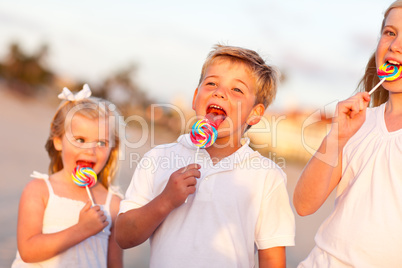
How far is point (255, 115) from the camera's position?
3.22 meters

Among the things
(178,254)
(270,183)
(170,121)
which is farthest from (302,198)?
(170,121)

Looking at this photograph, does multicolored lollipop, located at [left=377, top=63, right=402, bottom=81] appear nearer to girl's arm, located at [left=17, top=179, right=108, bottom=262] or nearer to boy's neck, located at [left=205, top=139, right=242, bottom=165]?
boy's neck, located at [left=205, top=139, right=242, bottom=165]

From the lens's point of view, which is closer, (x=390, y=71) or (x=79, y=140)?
(x=390, y=71)

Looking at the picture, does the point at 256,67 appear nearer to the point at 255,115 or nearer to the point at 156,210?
the point at 255,115

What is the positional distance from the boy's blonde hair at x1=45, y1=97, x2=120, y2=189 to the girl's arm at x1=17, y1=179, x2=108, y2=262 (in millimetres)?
434

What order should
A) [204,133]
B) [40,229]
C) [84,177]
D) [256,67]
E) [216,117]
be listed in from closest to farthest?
[204,133]
[216,117]
[256,67]
[40,229]
[84,177]

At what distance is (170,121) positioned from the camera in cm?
1287

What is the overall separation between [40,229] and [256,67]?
174 cm

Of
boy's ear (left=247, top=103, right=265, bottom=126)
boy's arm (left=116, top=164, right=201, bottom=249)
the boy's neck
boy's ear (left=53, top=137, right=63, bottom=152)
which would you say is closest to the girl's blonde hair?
boy's ear (left=247, top=103, right=265, bottom=126)

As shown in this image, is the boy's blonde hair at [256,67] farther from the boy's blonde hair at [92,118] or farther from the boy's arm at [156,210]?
the boy's blonde hair at [92,118]

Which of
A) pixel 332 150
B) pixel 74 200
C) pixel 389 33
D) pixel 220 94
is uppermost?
pixel 389 33

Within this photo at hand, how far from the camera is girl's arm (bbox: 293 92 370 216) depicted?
2514 mm

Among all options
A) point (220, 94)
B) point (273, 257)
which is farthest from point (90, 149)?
point (273, 257)

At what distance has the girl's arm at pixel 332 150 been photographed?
251 cm
